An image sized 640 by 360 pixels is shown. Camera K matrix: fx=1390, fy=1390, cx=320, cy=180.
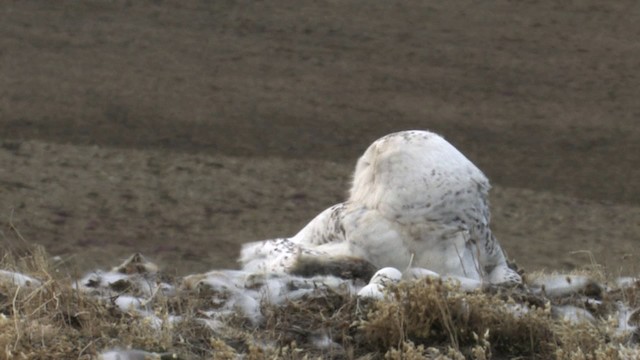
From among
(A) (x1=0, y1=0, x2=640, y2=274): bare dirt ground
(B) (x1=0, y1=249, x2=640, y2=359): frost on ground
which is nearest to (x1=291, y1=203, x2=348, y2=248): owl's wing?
(B) (x1=0, y1=249, x2=640, y2=359): frost on ground

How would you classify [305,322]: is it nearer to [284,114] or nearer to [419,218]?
[419,218]

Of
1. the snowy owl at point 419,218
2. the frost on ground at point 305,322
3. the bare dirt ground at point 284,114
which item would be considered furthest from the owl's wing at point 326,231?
the bare dirt ground at point 284,114

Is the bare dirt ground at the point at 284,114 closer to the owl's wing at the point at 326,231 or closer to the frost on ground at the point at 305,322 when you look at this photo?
the owl's wing at the point at 326,231

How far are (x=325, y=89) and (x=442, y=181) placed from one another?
32.3 ft

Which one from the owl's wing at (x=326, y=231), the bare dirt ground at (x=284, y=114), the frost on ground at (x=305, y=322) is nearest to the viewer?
the frost on ground at (x=305, y=322)

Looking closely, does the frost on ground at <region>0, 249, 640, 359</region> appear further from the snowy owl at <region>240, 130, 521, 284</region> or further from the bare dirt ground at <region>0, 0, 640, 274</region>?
the bare dirt ground at <region>0, 0, 640, 274</region>

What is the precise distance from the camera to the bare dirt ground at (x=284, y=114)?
1220cm

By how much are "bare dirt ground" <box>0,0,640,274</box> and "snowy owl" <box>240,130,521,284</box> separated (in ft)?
12.0

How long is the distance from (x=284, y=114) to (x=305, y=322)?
32.2 feet

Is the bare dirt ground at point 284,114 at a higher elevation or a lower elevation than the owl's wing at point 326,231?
lower

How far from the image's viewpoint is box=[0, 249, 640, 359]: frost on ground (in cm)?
533

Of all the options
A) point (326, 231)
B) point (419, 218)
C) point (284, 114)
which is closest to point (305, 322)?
Answer: point (419, 218)

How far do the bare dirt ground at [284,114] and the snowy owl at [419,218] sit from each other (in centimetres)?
365

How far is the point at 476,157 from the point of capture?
47.6 feet
